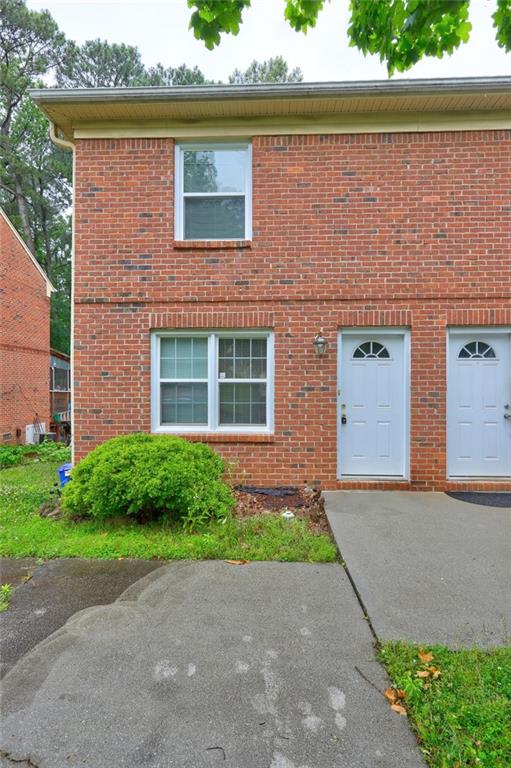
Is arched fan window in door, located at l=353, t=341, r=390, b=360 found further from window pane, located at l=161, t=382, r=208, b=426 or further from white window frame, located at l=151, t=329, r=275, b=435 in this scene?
window pane, located at l=161, t=382, r=208, b=426

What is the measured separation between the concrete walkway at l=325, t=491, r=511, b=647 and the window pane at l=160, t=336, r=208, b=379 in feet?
8.55

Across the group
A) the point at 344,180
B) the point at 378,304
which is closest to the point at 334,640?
the point at 378,304

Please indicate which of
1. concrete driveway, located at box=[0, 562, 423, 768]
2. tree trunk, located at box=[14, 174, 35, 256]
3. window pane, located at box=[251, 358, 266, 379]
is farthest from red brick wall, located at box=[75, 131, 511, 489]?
tree trunk, located at box=[14, 174, 35, 256]

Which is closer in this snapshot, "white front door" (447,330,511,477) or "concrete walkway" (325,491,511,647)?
"concrete walkway" (325,491,511,647)

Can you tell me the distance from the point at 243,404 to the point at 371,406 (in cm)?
185

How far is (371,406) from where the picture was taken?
19.0 ft

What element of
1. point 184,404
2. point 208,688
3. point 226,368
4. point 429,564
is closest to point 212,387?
point 226,368

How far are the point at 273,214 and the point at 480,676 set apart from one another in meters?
5.46

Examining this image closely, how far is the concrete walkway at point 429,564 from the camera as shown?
268 centimetres

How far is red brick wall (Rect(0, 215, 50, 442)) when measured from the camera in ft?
43.3

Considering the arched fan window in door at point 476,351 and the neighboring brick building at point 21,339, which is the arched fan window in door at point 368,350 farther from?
the neighboring brick building at point 21,339

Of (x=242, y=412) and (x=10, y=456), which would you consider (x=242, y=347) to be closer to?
(x=242, y=412)

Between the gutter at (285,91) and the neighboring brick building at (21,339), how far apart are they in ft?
30.6

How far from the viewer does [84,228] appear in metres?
5.87
